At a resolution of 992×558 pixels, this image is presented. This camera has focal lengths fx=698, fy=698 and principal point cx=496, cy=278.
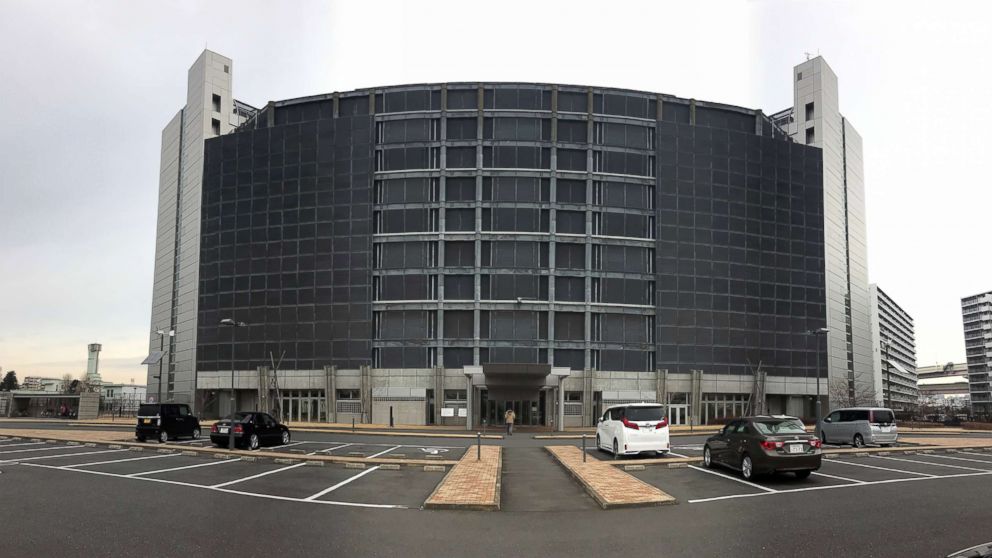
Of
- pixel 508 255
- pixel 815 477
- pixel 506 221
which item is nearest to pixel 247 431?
pixel 815 477

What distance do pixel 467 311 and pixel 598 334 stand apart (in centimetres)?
1256

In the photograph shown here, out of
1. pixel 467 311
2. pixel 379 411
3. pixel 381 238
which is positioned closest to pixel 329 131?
pixel 381 238

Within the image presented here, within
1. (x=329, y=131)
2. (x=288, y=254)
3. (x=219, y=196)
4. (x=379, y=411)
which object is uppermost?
(x=329, y=131)

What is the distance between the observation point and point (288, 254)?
69.5 metres

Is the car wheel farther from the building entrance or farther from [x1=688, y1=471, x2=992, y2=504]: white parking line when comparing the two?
the building entrance

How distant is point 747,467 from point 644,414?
20.9ft

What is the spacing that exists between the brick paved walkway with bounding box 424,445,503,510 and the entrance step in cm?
33

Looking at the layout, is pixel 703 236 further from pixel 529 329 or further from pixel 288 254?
pixel 288 254

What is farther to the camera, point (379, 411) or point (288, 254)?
point (288, 254)

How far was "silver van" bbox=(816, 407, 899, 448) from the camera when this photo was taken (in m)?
31.8

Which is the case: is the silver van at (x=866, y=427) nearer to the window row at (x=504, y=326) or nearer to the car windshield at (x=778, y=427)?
the car windshield at (x=778, y=427)

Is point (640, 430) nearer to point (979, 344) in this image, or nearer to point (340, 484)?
point (340, 484)

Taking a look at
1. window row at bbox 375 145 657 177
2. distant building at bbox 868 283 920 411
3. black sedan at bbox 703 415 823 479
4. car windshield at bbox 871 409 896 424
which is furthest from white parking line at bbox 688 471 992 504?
distant building at bbox 868 283 920 411

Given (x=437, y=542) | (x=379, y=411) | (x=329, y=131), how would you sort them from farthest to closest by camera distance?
(x=329, y=131) < (x=379, y=411) < (x=437, y=542)
